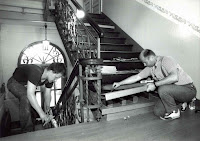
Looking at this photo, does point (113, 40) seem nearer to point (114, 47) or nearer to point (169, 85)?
point (114, 47)

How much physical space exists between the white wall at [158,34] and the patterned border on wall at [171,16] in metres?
0.07

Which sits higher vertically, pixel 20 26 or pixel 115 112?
pixel 20 26

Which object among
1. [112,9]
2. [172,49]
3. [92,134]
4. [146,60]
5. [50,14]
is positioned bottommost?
[92,134]

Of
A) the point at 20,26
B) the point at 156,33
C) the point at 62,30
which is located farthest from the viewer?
the point at 20,26

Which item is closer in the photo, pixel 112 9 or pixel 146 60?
pixel 146 60

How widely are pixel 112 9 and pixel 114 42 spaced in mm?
1614

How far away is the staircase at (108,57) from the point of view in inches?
103

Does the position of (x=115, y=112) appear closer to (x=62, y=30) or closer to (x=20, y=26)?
(x=62, y=30)

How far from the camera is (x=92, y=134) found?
2080 mm

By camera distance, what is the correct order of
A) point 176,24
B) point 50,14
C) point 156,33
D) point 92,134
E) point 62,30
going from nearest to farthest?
1. point 92,134
2. point 176,24
3. point 156,33
4. point 62,30
5. point 50,14

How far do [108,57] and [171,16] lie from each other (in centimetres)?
166

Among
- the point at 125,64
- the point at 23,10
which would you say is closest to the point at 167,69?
the point at 125,64

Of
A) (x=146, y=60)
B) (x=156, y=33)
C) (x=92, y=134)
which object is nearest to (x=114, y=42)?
(x=156, y=33)

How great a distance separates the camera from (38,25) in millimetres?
7469
